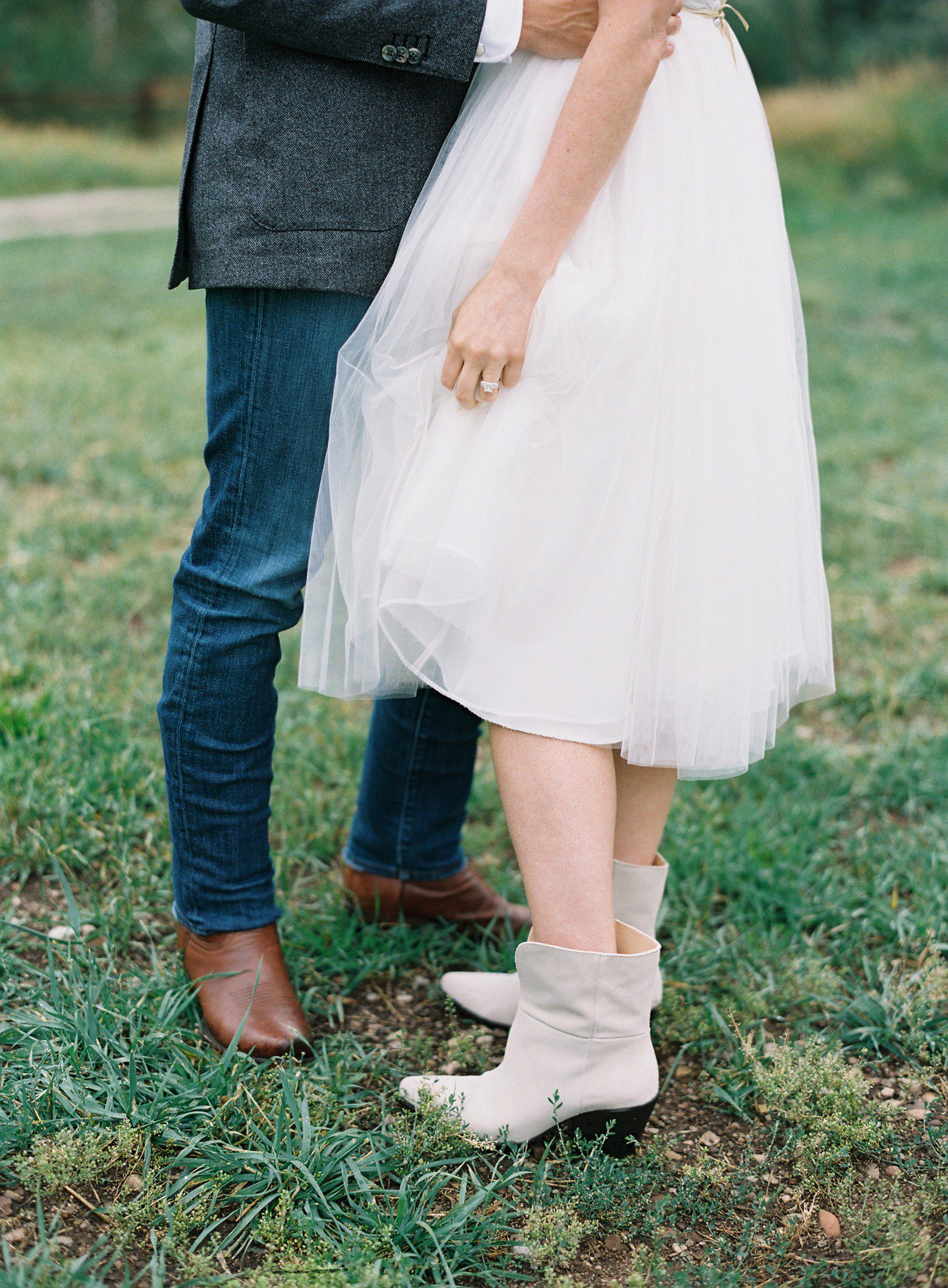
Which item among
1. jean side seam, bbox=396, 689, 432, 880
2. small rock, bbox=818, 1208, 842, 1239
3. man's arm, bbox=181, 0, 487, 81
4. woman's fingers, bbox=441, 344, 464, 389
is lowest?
small rock, bbox=818, 1208, 842, 1239

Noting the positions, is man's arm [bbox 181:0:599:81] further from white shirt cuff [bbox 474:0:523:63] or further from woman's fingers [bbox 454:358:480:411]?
woman's fingers [bbox 454:358:480:411]

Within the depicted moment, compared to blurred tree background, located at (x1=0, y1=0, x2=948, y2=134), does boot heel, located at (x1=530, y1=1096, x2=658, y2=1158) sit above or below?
below

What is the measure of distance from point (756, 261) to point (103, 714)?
1.39 meters

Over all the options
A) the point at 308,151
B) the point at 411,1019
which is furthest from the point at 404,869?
the point at 308,151

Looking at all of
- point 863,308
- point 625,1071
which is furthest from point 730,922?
point 863,308

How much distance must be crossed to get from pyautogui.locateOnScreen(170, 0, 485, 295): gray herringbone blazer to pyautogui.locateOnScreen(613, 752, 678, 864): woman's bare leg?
645mm

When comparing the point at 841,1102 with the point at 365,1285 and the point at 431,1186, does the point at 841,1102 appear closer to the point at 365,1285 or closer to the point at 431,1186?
the point at 431,1186

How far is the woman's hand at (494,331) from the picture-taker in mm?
1172

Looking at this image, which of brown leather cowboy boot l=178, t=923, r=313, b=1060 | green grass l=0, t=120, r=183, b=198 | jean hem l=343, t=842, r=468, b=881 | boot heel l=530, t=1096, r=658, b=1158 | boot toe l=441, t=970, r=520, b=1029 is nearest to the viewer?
boot heel l=530, t=1096, r=658, b=1158

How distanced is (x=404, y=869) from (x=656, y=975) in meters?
0.50

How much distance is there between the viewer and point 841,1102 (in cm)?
135

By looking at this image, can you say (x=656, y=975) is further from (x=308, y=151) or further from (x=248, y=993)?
(x=308, y=151)

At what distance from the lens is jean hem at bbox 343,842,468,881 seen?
5.63 feet

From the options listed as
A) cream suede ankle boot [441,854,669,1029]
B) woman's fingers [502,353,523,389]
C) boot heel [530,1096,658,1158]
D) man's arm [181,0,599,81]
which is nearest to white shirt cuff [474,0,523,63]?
man's arm [181,0,599,81]
